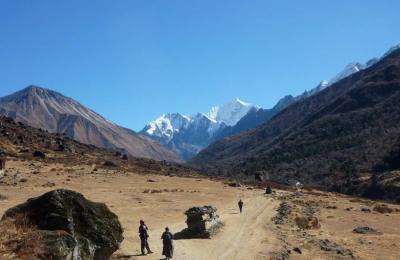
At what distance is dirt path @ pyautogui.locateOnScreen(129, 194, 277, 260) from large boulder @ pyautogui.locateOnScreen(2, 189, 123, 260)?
Answer: 623cm

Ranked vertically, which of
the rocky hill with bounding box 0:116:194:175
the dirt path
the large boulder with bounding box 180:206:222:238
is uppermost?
the rocky hill with bounding box 0:116:194:175

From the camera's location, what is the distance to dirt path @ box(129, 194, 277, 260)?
108 ft

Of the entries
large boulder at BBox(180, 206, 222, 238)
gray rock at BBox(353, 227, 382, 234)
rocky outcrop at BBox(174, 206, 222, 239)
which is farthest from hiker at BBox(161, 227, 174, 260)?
gray rock at BBox(353, 227, 382, 234)

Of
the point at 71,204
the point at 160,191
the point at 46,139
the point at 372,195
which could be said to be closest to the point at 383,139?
the point at 372,195

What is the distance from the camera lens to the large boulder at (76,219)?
21.5 metres

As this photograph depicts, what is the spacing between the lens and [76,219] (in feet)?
76.7

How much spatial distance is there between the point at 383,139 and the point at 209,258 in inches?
6576

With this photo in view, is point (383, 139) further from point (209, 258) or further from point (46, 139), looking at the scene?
point (209, 258)

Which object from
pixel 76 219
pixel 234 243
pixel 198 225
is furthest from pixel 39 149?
pixel 76 219

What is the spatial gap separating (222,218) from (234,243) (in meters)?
15.2

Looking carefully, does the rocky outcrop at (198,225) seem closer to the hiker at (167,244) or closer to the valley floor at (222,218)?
the valley floor at (222,218)

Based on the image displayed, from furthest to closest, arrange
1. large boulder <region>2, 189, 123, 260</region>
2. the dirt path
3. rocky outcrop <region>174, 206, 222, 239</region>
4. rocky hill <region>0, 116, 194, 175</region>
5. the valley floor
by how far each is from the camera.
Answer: rocky hill <region>0, 116, 194, 175</region>
rocky outcrop <region>174, 206, 222, 239</region>
the valley floor
the dirt path
large boulder <region>2, 189, 123, 260</region>

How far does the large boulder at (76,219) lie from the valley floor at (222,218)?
5.51 metres

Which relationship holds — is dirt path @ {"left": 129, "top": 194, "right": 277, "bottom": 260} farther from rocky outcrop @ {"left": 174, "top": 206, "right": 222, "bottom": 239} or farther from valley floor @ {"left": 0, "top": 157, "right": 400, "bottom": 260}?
rocky outcrop @ {"left": 174, "top": 206, "right": 222, "bottom": 239}
